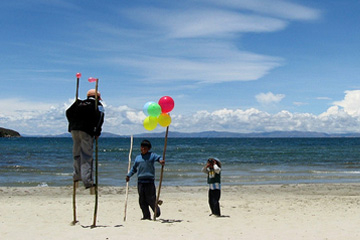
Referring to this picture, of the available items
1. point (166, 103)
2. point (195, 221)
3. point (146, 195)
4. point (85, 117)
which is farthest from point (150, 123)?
point (195, 221)

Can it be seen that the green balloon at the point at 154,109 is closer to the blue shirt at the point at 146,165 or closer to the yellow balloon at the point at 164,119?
the yellow balloon at the point at 164,119

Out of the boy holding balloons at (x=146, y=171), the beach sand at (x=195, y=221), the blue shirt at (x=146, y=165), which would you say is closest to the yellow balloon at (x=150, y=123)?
the boy holding balloons at (x=146, y=171)

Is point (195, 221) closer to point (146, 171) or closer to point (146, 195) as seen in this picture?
point (146, 195)

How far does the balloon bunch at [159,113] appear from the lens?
320 inches

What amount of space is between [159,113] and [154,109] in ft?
0.60

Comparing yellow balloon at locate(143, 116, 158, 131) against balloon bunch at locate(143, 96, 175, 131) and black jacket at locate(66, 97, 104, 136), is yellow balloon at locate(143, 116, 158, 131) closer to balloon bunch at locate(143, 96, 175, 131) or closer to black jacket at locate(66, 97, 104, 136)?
balloon bunch at locate(143, 96, 175, 131)

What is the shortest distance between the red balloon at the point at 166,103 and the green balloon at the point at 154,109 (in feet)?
0.44

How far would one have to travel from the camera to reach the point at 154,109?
8.09 m

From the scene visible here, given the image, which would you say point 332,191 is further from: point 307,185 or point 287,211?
point 287,211

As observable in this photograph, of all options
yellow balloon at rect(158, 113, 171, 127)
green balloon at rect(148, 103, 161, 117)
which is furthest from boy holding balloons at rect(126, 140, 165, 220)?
green balloon at rect(148, 103, 161, 117)

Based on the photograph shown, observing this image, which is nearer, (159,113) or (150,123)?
(159,113)

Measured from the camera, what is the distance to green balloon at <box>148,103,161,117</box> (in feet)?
26.5

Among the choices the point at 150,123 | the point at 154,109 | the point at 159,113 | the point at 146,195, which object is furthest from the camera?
the point at 146,195

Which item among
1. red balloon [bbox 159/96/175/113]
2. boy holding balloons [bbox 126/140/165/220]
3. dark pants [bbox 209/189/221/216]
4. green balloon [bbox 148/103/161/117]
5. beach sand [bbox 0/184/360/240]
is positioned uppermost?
red balloon [bbox 159/96/175/113]
